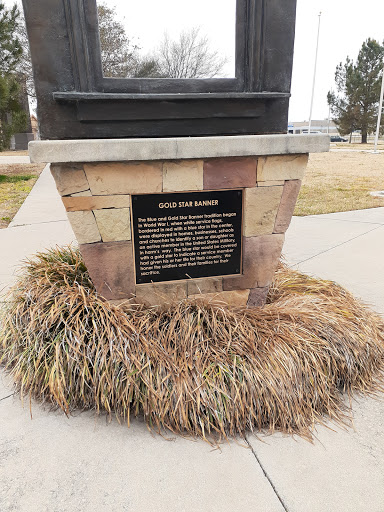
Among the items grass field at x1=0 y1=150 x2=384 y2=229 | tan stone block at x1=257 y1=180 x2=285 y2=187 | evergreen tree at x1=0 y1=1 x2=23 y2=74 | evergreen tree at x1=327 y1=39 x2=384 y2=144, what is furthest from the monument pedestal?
evergreen tree at x1=327 y1=39 x2=384 y2=144

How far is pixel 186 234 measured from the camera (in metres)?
2.88

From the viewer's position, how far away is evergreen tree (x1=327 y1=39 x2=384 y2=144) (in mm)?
35906

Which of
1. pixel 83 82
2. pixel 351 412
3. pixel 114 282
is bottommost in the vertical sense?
pixel 351 412

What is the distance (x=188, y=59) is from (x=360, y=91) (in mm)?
39774

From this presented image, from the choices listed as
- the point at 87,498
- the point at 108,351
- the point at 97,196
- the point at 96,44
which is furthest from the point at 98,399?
the point at 96,44

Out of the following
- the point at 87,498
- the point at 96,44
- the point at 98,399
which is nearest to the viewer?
the point at 87,498

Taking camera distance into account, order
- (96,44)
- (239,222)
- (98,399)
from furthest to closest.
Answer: (239,222), (96,44), (98,399)

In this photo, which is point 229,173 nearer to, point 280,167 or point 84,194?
point 280,167

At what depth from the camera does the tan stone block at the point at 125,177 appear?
2566mm

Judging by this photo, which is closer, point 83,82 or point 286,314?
point 83,82

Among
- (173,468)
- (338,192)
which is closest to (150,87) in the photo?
(173,468)

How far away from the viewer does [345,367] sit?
2.59 metres

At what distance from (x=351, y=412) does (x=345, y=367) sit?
291 mm

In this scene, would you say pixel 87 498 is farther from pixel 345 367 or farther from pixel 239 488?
pixel 345 367
